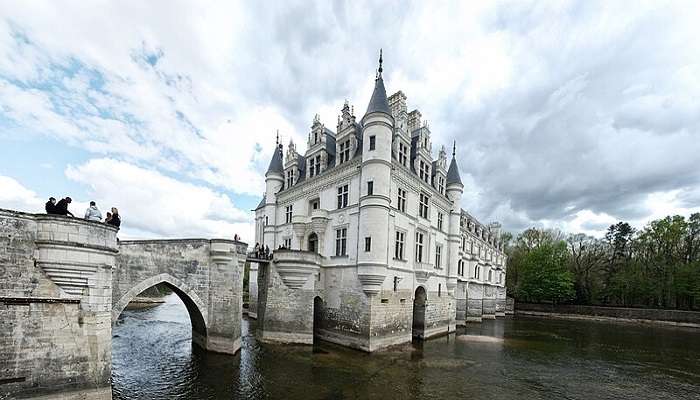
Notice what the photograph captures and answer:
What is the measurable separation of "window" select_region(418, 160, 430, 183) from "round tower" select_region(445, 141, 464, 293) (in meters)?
5.12

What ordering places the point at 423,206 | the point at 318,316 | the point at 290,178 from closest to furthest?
the point at 318,316
the point at 423,206
the point at 290,178

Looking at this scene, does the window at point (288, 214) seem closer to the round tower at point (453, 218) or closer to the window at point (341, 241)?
the window at point (341, 241)

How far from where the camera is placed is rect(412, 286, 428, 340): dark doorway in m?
25.8

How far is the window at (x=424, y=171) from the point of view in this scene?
26.6 m

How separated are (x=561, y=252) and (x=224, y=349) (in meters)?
61.1

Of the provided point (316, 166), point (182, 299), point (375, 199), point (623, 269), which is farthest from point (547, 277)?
point (182, 299)

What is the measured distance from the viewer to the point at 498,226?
79062mm

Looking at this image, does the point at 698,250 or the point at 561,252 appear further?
the point at 561,252

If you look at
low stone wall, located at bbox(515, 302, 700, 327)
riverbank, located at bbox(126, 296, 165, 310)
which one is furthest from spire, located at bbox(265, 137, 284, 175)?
low stone wall, located at bbox(515, 302, 700, 327)

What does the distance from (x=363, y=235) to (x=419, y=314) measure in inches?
385

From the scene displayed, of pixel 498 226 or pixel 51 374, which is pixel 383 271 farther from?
pixel 498 226

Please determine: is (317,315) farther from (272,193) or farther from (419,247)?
(272,193)

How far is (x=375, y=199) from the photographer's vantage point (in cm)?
2058

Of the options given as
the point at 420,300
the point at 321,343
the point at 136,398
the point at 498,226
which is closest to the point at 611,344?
the point at 420,300
